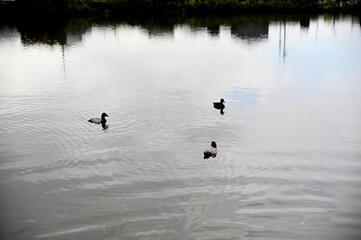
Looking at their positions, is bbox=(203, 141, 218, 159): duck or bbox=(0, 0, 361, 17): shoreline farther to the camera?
bbox=(0, 0, 361, 17): shoreline

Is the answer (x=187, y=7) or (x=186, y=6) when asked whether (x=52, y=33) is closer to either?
(x=187, y=7)

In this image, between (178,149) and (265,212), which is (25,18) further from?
(265,212)

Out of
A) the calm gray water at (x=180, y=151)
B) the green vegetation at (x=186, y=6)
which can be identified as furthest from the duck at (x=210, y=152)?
the green vegetation at (x=186, y=6)

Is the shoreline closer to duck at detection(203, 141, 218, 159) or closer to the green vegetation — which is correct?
the green vegetation

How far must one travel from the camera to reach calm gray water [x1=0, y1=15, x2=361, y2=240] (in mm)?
9219

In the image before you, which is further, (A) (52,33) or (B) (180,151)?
(A) (52,33)

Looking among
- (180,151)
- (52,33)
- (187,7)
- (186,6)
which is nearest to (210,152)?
(180,151)

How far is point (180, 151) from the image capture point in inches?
516

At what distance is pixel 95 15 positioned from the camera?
7506 cm

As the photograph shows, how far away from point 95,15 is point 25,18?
12325mm

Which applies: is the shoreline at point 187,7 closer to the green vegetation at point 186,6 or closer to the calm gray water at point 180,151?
the green vegetation at point 186,6

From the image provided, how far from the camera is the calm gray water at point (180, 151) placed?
30.2ft

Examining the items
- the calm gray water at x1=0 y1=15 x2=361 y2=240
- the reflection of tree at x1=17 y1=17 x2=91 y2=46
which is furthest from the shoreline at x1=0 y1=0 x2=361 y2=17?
the calm gray water at x1=0 y1=15 x2=361 y2=240

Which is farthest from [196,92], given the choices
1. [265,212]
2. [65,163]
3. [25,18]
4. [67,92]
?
[25,18]
